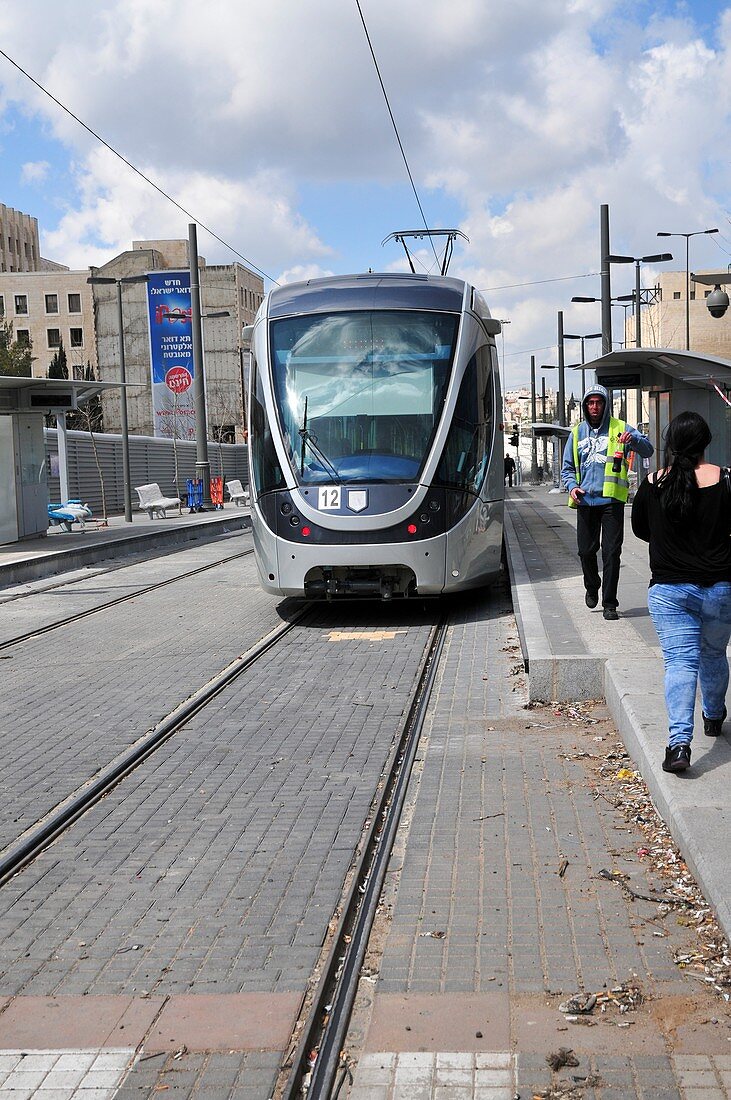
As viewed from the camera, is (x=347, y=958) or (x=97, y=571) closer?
(x=347, y=958)

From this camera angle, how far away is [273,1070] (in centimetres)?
377

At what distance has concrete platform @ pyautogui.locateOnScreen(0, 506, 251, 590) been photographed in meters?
20.5

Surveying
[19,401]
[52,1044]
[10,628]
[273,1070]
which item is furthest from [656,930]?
[19,401]

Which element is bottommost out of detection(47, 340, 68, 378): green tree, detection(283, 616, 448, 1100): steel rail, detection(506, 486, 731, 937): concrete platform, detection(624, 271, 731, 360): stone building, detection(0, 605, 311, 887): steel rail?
detection(0, 605, 311, 887): steel rail

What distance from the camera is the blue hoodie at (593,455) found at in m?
10.7

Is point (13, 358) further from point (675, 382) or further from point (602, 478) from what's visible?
point (602, 478)

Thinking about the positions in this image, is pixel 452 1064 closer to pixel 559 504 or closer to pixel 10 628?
pixel 10 628

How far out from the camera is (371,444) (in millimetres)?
12883

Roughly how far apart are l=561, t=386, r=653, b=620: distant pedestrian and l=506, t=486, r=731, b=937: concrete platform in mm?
586

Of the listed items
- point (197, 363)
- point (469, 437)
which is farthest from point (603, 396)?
point (197, 363)

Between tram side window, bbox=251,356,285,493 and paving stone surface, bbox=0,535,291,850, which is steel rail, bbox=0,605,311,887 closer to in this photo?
paving stone surface, bbox=0,535,291,850

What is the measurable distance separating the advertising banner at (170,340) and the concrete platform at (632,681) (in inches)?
1593

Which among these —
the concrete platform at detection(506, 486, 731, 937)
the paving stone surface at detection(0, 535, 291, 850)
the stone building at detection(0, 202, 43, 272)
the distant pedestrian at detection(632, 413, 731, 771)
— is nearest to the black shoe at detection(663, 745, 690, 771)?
the concrete platform at detection(506, 486, 731, 937)

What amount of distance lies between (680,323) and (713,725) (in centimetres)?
9849
